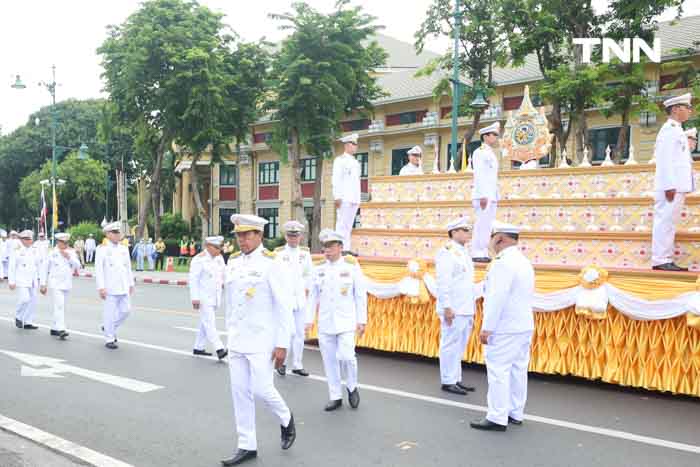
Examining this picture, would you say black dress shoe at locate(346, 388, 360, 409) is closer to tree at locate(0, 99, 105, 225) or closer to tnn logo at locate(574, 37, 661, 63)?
tnn logo at locate(574, 37, 661, 63)

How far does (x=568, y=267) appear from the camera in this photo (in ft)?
29.2

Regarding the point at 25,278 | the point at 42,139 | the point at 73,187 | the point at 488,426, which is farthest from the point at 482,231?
the point at 42,139

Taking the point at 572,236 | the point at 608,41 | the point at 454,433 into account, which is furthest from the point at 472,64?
the point at 454,433

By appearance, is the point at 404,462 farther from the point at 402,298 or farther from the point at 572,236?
the point at 572,236

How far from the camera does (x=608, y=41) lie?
21.5m

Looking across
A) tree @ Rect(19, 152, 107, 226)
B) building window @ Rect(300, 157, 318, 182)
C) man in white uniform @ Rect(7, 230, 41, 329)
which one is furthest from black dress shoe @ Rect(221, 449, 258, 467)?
tree @ Rect(19, 152, 107, 226)

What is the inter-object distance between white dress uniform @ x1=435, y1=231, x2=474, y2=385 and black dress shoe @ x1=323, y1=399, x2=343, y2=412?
1.48 metres

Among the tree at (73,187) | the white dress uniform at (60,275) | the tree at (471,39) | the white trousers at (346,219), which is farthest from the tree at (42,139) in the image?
the white trousers at (346,219)

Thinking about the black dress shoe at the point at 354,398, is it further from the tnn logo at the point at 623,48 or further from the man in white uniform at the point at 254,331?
the tnn logo at the point at 623,48

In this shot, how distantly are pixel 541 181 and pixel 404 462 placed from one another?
8173mm

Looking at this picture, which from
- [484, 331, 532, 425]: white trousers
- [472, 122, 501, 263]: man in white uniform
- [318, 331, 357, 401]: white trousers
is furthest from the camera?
[472, 122, 501, 263]: man in white uniform

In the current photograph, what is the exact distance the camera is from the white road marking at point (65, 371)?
25.8 feet

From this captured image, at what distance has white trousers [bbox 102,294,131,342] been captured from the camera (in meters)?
10.6

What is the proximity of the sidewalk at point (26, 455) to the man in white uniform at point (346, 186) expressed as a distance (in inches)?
272
